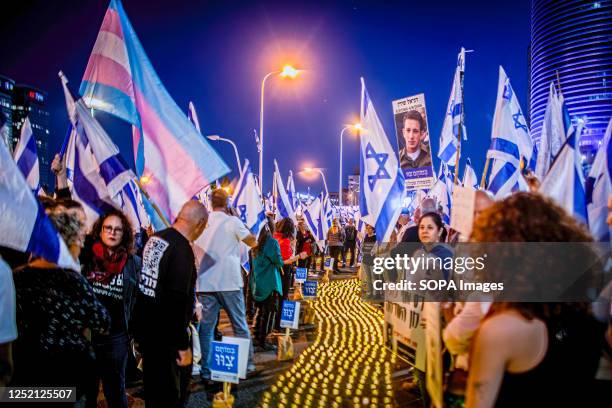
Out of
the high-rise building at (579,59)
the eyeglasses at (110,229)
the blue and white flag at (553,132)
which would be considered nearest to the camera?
the eyeglasses at (110,229)

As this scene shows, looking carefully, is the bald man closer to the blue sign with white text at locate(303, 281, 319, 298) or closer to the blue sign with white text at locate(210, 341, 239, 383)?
the blue sign with white text at locate(210, 341, 239, 383)

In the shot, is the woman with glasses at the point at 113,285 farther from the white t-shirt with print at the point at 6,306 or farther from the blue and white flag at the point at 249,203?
the blue and white flag at the point at 249,203

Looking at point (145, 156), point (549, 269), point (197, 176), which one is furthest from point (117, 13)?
point (549, 269)

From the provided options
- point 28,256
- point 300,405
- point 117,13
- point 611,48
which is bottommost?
point 300,405

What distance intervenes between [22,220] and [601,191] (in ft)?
15.6

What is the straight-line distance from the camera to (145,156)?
4.29 metres

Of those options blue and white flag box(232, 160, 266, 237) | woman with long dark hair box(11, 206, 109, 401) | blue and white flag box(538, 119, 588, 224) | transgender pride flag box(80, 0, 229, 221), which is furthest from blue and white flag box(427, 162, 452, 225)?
woman with long dark hair box(11, 206, 109, 401)

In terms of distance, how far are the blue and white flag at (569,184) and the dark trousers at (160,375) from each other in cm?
357

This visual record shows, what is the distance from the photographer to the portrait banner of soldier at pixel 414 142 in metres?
8.19

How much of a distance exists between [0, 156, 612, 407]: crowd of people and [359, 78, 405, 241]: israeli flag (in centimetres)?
187

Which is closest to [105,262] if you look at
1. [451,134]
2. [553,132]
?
[553,132]

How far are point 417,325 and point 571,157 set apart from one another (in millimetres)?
2031

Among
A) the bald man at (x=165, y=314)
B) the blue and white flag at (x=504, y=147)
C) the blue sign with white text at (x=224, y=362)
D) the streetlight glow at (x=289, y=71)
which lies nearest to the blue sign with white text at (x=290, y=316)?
the blue sign with white text at (x=224, y=362)

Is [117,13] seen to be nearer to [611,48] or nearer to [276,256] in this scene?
[276,256]
